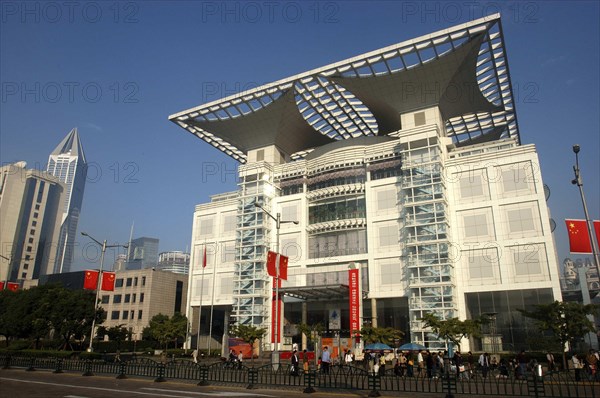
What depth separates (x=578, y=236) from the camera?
71.2 feet

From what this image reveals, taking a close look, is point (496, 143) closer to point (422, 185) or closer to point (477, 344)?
point (422, 185)

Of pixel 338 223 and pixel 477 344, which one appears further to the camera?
pixel 338 223

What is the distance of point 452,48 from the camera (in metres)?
47.7

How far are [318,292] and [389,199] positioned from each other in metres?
14.8

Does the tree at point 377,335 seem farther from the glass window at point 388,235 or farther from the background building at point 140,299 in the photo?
the background building at point 140,299

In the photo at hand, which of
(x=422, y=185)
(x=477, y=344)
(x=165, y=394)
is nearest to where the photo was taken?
(x=165, y=394)

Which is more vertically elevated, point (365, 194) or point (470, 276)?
point (365, 194)

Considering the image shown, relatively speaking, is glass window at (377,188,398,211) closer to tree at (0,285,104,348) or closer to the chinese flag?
the chinese flag

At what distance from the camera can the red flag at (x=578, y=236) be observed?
21.4 meters

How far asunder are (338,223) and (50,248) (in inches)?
6185

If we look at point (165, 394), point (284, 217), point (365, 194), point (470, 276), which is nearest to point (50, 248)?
point (284, 217)

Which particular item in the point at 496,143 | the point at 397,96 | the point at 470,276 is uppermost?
the point at 397,96

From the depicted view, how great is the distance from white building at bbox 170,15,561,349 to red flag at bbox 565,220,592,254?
81.2ft

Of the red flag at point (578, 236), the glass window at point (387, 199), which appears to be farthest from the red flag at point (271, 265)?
the glass window at point (387, 199)
